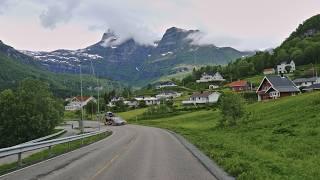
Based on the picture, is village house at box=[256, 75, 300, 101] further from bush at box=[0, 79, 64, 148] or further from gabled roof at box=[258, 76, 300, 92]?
bush at box=[0, 79, 64, 148]

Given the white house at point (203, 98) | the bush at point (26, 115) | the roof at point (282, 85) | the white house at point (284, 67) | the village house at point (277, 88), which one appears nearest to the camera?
the bush at point (26, 115)

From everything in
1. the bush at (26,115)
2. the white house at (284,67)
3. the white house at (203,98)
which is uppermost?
the white house at (284,67)

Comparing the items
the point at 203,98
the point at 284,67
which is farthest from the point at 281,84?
the point at 284,67

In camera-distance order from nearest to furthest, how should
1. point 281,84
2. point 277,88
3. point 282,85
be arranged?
point 277,88 < point 282,85 < point 281,84

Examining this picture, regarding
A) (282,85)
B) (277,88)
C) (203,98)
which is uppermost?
(282,85)

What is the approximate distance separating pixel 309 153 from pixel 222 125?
34.3 m

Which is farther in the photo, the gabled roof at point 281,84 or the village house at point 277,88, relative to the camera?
the gabled roof at point 281,84

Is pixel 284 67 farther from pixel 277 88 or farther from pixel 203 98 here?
pixel 277 88

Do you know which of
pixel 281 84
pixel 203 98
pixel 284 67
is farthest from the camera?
pixel 284 67

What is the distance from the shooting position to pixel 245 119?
180 ft

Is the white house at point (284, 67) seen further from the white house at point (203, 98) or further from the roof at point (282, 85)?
the roof at point (282, 85)

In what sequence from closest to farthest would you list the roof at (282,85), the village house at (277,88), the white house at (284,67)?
1. the village house at (277,88)
2. the roof at (282,85)
3. the white house at (284,67)

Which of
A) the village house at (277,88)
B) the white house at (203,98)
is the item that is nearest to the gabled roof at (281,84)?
the village house at (277,88)

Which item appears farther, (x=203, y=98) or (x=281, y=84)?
(x=203, y=98)
